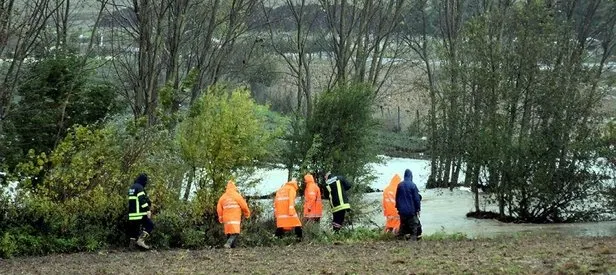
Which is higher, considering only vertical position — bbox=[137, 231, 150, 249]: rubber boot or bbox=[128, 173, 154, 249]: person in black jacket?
bbox=[128, 173, 154, 249]: person in black jacket

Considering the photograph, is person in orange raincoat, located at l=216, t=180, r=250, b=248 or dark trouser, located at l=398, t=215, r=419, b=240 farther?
dark trouser, located at l=398, t=215, r=419, b=240

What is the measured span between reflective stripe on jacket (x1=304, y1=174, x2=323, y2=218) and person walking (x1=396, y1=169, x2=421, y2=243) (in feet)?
6.54

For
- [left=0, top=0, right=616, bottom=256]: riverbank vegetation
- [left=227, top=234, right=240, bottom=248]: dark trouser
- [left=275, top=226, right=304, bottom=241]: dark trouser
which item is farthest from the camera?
[left=275, top=226, right=304, bottom=241]: dark trouser

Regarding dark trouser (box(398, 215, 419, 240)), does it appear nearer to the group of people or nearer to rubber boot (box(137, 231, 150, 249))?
the group of people

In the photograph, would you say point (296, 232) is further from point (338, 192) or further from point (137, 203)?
point (137, 203)

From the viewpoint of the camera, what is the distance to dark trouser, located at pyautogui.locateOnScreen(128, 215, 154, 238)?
17.3 meters

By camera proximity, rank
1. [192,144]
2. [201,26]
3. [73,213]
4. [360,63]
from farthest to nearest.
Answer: [360,63], [201,26], [192,144], [73,213]

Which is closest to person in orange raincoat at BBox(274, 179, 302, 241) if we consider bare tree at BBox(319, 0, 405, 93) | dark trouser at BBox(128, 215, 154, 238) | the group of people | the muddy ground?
the group of people

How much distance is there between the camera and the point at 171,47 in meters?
22.6

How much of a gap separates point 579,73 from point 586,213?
415 cm

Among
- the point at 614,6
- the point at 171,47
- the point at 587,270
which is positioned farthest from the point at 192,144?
the point at 614,6

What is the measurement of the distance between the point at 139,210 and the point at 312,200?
13.4 ft

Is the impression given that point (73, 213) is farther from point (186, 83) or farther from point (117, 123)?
point (186, 83)

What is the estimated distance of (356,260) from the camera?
12852 millimetres
